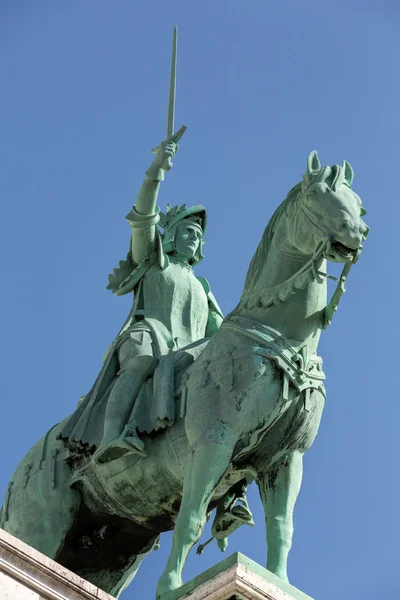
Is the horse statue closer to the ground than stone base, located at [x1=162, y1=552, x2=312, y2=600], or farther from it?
farther from it

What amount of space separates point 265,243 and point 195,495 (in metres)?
2.56

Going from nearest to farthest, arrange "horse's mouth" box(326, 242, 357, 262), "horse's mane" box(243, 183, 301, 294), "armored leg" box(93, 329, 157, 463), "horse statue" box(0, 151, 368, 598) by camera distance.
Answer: "horse statue" box(0, 151, 368, 598)
"horse's mouth" box(326, 242, 357, 262)
"armored leg" box(93, 329, 157, 463)
"horse's mane" box(243, 183, 301, 294)

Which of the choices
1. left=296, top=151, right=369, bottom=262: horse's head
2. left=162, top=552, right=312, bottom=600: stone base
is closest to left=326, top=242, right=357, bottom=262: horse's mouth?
left=296, top=151, right=369, bottom=262: horse's head

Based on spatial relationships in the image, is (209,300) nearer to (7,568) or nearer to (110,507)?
(110,507)

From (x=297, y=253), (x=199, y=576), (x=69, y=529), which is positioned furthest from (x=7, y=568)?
(x=297, y=253)

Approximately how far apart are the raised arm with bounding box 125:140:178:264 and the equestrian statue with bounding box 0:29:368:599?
0.02 m

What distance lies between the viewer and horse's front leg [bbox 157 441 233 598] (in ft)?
47.4

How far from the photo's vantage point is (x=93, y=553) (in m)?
16.3

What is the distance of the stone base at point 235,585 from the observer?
13570mm

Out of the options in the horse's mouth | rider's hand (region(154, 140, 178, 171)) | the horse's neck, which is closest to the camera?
the horse's mouth

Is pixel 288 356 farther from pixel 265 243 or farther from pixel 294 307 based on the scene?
pixel 265 243

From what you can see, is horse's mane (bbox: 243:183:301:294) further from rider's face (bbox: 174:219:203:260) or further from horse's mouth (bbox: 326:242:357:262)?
rider's face (bbox: 174:219:203:260)

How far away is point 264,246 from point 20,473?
10.5ft

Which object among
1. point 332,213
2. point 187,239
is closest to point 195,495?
point 332,213
